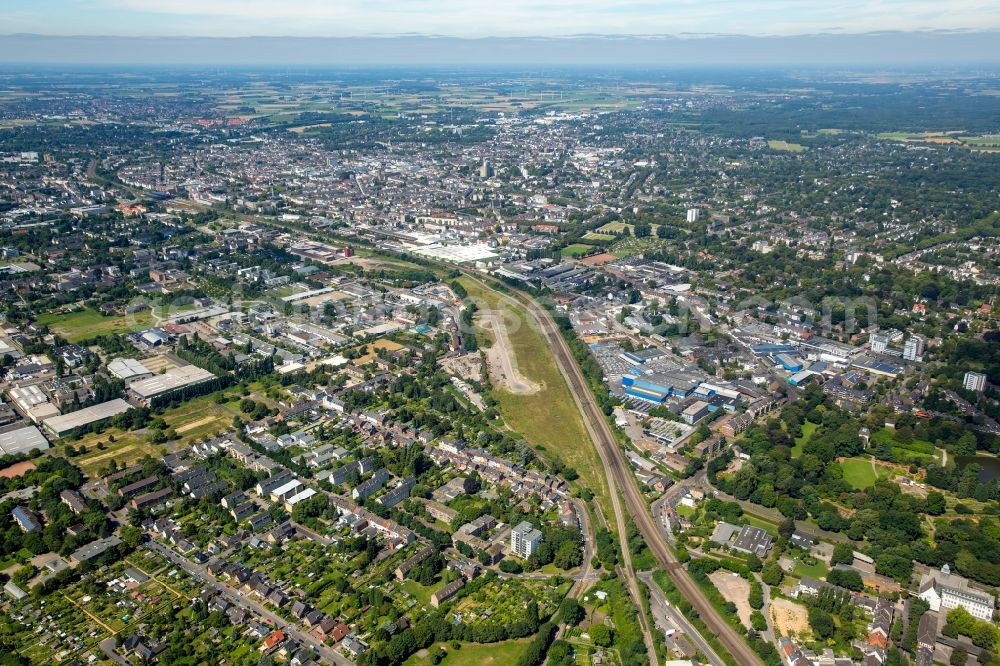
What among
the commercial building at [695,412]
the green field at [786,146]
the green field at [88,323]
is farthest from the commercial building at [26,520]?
the green field at [786,146]

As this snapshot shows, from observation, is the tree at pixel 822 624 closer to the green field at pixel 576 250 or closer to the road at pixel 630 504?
the road at pixel 630 504

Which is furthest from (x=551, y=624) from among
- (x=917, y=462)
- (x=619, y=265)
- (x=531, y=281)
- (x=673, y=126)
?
(x=673, y=126)

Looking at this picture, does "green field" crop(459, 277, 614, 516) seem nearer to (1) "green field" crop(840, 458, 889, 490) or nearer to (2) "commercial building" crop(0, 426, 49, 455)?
(1) "green field" crop(840, 458, 889, 490)

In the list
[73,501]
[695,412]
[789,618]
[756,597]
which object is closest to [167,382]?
[73,501]

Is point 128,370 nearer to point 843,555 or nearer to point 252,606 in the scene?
point 252,606

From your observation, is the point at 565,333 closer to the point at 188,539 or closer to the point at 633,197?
the point at 188,539

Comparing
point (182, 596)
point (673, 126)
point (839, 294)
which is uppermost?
point (673, 126)
